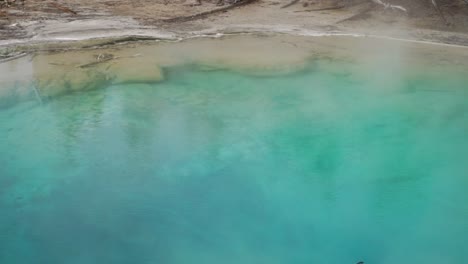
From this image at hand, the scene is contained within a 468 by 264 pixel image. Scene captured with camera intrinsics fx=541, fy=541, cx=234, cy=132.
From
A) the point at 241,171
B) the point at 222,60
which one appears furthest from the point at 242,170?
the point at 222,60

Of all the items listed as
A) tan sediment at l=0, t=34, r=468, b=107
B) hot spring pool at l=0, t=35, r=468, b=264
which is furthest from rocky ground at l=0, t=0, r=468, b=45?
hot spring pool at l=0, t=35, r=468, b=264

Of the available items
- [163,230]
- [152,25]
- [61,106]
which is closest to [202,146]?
[163,230]

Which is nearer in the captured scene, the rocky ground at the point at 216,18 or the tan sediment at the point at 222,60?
the tan sediment at the point at 222,60

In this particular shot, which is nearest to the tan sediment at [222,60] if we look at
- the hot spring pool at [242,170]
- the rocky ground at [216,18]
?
the hot spring pool at [242,170]

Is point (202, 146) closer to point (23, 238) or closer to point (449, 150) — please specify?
point (23, 238)

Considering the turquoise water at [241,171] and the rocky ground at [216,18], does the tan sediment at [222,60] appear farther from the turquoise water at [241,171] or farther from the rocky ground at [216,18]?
the rocky ground at [216,18]
